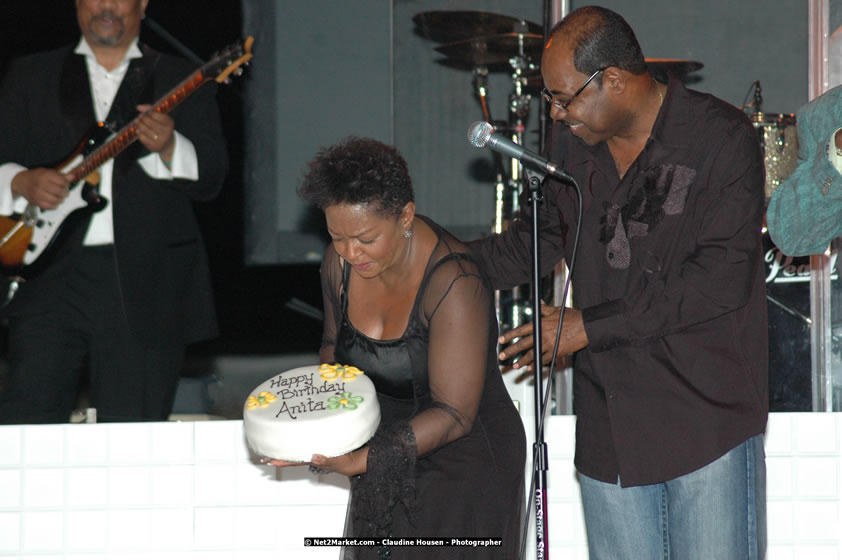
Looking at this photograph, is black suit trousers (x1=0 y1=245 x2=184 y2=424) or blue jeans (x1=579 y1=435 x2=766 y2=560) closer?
blue jeans (x1=579 y1=435 x2=766 y2=560)

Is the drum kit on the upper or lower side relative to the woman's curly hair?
upper

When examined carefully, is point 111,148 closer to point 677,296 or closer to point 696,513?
point 677,296

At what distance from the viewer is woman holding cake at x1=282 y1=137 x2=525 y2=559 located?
2.23 m

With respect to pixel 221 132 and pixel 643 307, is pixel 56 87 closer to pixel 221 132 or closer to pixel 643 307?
pixel 221 132

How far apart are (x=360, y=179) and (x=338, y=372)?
50 centimetres

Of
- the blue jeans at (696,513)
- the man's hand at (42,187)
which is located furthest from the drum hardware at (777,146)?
the man's hand at (42,187)

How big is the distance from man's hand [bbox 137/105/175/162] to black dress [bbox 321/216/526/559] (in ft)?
5.01

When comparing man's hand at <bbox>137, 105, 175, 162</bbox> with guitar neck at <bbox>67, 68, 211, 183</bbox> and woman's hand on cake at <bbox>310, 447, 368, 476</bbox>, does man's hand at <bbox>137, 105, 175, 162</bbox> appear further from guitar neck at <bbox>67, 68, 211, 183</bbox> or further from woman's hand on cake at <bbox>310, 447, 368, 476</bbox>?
woman's hand on cake at <bbox>310, 447, 368, 476</bbox>

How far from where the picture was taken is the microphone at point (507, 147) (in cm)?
203

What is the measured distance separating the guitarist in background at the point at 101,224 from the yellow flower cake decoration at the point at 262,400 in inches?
62.5

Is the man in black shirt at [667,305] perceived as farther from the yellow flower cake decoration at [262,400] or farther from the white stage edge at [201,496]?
the white stage edge at [201,496]

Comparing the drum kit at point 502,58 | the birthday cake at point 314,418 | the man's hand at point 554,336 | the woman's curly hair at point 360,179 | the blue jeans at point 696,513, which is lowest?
the blue jeans at point 696,513

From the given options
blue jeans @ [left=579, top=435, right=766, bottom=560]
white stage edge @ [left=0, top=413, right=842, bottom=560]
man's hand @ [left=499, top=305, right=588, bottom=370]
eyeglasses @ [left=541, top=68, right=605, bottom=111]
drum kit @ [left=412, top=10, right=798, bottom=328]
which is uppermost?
drum kit @ [left=412, top=10, right=798, bottom=328]

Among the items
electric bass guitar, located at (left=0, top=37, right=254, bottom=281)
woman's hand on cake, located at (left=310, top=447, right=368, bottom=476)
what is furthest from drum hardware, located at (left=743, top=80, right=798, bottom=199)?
electric bass guitar, located at (left=0, top=37, right=254, bottom=281)
